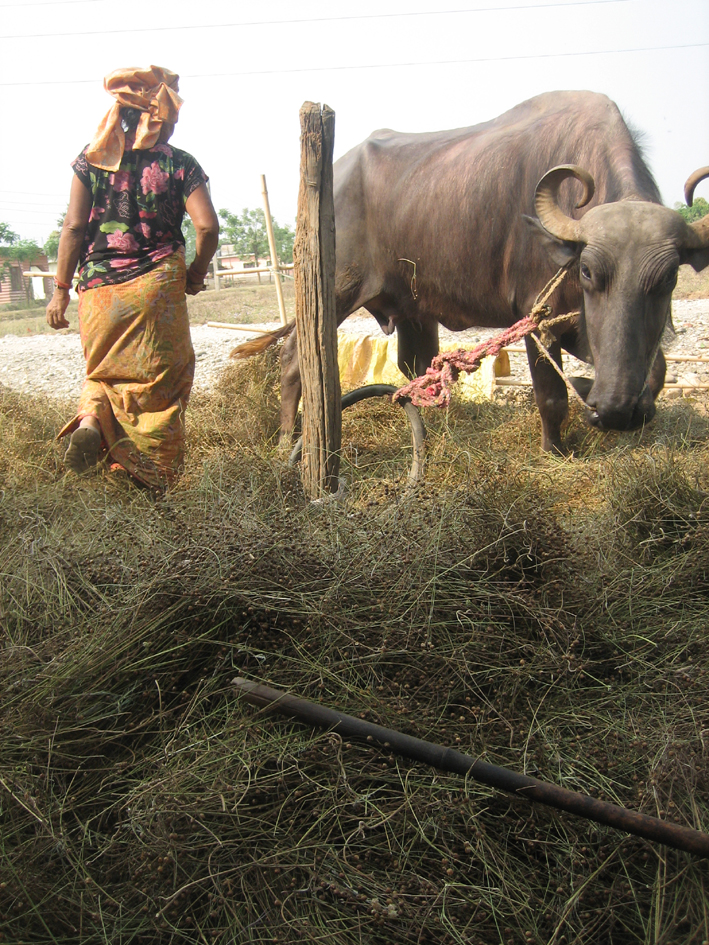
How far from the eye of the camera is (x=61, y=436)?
4.02 m

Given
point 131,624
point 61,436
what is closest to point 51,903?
point 131,624

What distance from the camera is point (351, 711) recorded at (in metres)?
2.07

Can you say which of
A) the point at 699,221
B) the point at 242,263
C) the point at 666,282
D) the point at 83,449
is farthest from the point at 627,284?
the point at 242,263

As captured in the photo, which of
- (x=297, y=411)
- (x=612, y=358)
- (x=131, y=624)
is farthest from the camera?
(x=297, y=411)

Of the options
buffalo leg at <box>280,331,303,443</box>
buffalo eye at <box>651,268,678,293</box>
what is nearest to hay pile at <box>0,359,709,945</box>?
buffalo eye at <box>651,268,678,293</box>

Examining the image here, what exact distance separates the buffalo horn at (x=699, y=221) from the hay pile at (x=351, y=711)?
53.0 inches

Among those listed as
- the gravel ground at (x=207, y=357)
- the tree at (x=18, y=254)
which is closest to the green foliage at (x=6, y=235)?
the tree at (x=18, y=254)

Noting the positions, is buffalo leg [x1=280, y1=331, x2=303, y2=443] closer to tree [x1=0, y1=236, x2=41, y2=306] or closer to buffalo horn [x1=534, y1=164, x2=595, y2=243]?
buffalo horn [x1=534, y1=164, x2=595, y2=243]

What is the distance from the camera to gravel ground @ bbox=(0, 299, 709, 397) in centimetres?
763

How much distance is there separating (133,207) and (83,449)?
1.30m

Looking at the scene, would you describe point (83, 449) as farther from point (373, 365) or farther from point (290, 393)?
point (373, 365)

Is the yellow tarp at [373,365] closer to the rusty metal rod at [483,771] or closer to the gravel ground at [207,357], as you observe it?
the gravel ground at [207,357]

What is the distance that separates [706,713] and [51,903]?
1.74 m

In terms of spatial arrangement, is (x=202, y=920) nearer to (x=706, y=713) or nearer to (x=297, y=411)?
(x=706, y=713)
